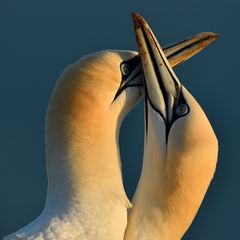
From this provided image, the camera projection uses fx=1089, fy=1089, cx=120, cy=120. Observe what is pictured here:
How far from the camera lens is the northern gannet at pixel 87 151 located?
7.70 metres

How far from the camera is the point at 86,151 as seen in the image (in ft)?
26.0

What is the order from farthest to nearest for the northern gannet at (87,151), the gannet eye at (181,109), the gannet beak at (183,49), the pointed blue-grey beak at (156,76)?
the gannet beak at (183,49) → the pointed blue-grey beak at (156,76) → the gannet eye at (181,109) → the northern gannet at (87,151)

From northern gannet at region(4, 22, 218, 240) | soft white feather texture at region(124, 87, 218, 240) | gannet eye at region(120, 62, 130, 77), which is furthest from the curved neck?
gannet eye at region(120, 62, 130, 77)

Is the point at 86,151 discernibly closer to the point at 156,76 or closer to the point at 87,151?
the point at 87,151

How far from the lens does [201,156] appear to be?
7.83 metres

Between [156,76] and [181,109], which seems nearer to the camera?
[181,109]

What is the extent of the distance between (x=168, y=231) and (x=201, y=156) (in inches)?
26.3

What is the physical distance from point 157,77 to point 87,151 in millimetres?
783

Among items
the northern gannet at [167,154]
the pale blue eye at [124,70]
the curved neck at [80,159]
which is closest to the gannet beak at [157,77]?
the northern gannet at [167,154]

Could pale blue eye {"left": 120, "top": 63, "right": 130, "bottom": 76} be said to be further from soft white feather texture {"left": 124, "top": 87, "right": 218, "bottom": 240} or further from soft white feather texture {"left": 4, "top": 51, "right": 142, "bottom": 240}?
soft white feather texture {"left": 124, "top": 87, "right": 218, "bottom": 240}

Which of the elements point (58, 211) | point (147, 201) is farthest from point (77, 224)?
point (147, 201)

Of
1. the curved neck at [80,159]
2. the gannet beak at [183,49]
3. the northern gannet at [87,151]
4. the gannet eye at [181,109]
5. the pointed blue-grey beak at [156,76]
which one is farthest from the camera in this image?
the gannet beak at [183,49]

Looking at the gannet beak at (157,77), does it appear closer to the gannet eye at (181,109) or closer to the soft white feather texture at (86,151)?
the gannet eye at (181,109)

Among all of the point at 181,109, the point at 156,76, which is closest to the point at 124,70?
the point at 156,76
